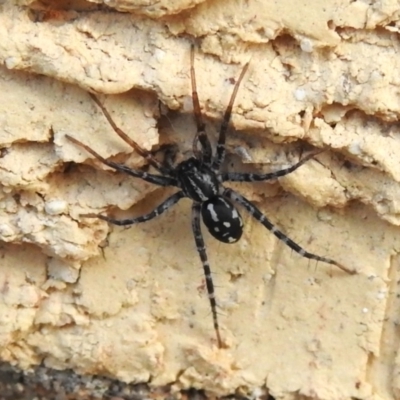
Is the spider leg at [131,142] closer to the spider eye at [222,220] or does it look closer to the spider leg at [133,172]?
the spider leg at [133,172]

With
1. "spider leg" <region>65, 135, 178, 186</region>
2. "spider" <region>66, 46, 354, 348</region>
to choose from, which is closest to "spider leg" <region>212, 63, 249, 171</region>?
"spider" <region>66, 46, 354, 348</region>

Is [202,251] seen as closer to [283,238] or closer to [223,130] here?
[283,238]

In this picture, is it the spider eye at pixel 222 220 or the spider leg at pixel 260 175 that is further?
the spider eye at pixel 222 220

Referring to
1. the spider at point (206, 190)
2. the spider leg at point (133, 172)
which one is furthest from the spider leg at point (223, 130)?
the spider leg at point (133, 172)

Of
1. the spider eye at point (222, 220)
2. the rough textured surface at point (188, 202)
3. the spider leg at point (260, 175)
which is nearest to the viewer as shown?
the rough textured surface at point (188, 202)

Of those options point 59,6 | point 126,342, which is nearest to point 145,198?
point 126,342

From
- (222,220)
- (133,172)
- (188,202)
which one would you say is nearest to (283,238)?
(222,220)

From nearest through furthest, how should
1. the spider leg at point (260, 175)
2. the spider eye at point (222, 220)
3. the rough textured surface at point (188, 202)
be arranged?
1. the rough textured surface at point (188, 202)
2. the spider leg at point (260, 175)
3. the spider eye at point (222, 220)
